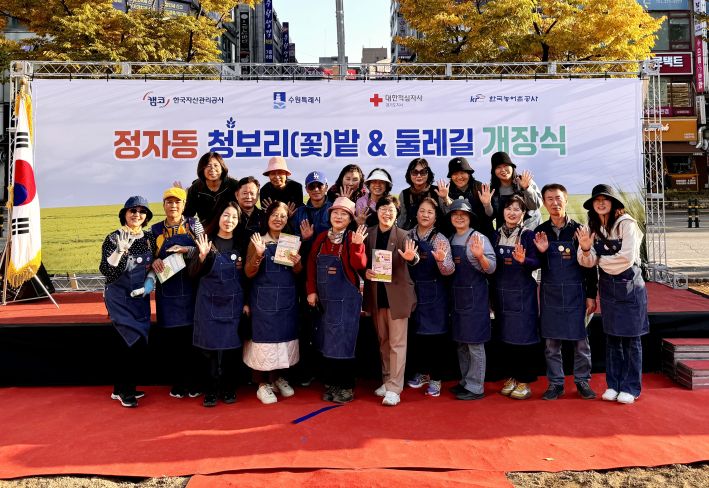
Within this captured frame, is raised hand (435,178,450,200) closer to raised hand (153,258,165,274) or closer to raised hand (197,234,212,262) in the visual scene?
raised hand (197,234,212,262)

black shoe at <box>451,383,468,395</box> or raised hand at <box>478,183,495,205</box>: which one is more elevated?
raised hand at <box>478,183,495,205</box>

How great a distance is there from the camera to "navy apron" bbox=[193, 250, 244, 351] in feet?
10.8

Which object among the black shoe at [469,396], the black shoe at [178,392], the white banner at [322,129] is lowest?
the black shoe at [469,396]

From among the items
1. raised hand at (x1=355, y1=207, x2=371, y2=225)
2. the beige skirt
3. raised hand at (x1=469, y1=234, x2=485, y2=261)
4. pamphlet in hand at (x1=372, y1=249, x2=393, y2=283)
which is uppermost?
raised hand at (x1=355, y1=207, x2=371, y2=225)

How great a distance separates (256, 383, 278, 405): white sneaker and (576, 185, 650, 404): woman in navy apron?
2.26m

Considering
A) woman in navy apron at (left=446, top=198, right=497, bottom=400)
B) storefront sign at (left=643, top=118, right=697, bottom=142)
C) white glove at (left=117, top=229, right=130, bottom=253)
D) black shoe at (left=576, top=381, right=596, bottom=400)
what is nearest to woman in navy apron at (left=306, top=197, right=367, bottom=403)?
woman in navy apron at (left=446, top=198, right=497, bottom=400)

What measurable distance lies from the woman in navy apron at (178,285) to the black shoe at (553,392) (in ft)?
8.03

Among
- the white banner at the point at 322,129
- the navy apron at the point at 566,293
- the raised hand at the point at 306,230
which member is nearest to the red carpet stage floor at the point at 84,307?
the navy apron at the point at 566,293

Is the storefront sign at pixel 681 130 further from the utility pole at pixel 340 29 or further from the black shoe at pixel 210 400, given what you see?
the black shoe at pixel 210 400

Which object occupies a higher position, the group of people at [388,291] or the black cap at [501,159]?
the black cap at [501,159]

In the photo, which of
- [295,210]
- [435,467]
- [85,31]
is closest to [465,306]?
[435,467]

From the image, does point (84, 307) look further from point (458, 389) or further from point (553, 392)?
point (553, 392)

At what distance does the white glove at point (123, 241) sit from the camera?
3.23m

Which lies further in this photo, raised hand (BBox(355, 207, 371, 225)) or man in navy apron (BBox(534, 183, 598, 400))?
raised hand (BBox(355, 207, 371, 225))
